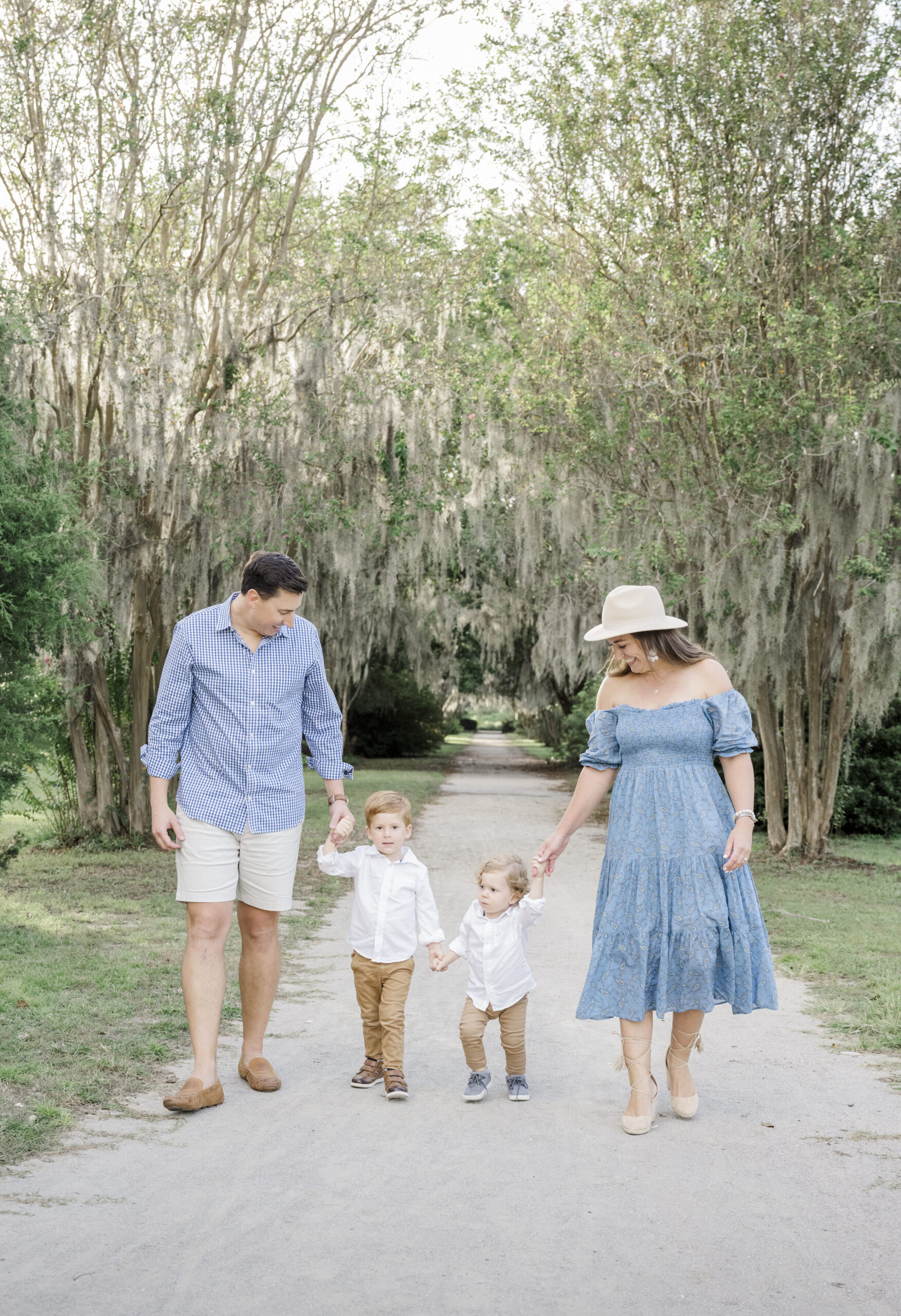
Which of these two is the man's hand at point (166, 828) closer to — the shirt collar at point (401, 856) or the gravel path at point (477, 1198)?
the shirt collar at point (401, 856)

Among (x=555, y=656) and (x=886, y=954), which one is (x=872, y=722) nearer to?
(x=886, y=954)

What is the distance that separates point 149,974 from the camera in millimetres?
6121

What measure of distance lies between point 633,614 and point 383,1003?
1.67m

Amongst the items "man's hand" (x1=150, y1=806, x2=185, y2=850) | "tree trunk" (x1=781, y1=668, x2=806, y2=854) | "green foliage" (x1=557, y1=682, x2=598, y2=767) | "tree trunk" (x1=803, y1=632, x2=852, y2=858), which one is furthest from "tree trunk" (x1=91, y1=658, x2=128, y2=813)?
"man's hand" (x1=150, y1=806, x2=185, y2=850)

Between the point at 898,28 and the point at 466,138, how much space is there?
14.8ft

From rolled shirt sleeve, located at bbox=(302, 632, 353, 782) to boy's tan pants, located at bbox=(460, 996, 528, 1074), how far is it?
3.30 feet

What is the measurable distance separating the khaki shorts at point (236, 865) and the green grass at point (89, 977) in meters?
0.76

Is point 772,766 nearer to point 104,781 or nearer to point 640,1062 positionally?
point 104,781

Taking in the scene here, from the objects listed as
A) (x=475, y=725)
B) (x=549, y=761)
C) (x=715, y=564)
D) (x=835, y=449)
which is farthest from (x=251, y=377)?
(x=475, y=725)

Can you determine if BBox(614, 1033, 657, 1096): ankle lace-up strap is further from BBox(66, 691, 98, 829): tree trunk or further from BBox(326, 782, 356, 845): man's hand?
BBox(66, 691, 98, 829): tree trunk

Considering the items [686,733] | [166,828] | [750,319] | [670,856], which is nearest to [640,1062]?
[670,856]

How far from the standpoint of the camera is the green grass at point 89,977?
407cm

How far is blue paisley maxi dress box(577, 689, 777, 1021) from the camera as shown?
390 centimetres

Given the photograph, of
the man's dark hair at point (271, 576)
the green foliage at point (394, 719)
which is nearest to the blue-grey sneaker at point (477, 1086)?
the man's dark hair at point (271, 576)
